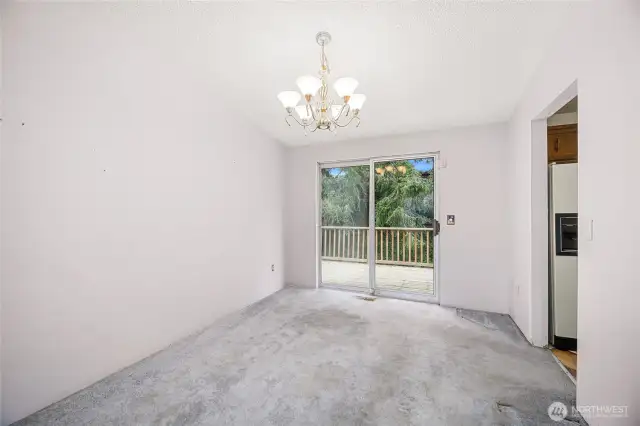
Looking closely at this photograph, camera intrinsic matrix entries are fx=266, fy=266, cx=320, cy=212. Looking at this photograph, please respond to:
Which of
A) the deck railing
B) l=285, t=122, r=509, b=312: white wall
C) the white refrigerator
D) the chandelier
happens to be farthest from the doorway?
the chandelier

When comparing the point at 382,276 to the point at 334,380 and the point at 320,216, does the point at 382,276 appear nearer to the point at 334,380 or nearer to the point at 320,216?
the point at 320,216

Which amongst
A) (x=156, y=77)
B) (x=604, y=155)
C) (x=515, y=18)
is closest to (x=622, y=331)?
(x=604, y=155)

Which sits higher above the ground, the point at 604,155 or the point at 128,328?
the point at 604,155

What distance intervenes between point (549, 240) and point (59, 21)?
4.11 m

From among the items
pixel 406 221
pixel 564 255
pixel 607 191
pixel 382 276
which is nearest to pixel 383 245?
pixel 382 276

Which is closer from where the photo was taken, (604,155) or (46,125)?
(604,155)

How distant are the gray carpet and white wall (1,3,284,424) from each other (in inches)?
11.6

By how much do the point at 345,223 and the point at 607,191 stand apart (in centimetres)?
324

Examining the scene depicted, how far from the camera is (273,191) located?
4168mm

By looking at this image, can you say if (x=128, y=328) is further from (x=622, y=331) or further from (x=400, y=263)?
(x=400, y=263)

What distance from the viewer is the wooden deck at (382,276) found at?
14.0 ft

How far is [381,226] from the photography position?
4094 mm

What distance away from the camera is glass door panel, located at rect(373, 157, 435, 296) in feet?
12.4

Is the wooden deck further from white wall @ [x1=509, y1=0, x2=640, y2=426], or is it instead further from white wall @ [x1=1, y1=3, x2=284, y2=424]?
white wall @ [x1=509, y1=0, x2=640, y2=426]
